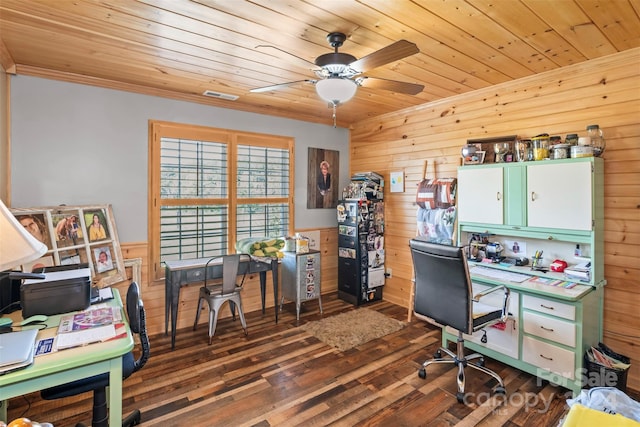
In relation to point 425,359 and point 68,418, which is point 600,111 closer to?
point 425,359

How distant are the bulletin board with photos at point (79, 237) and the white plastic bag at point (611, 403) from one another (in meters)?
3.43

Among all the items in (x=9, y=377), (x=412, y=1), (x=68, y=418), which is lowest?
(x=68, y=418)

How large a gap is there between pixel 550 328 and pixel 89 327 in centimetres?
300

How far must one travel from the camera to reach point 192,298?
3.58 m

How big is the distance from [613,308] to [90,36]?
4.32 meters

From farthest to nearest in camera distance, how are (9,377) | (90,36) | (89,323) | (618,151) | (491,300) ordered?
(491,300) < (618,151) < (90,36) < (89,323) < (9,377)

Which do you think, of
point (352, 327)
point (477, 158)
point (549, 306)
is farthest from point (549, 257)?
point (352, 327)

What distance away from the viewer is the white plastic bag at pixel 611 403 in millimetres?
1450

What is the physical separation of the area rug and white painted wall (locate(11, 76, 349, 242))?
2.06m

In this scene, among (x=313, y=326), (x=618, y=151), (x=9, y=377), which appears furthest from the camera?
(x=313, y=326)

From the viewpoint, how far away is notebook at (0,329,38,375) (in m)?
1.32

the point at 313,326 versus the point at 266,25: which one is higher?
the point at 266,25

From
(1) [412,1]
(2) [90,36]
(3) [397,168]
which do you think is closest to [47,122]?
(2) [90,36]

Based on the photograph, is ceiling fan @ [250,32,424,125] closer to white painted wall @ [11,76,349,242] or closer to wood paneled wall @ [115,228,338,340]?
white painted wall @ [11,76,349,242]
